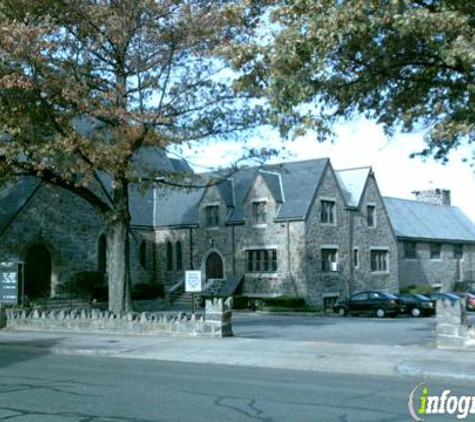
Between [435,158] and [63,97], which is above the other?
[63,97]

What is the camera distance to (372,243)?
4606 centimetres

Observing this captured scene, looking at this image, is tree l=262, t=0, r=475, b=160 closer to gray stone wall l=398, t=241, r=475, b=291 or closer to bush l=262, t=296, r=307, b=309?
bush l=262, t=296, r=307, b=309

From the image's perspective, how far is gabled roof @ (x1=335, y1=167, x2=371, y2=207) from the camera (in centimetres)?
4511

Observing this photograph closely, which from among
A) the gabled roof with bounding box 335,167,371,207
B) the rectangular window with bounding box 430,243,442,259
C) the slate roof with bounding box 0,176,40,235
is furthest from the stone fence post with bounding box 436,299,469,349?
the rectangular window with bounding box 430,243,442,259

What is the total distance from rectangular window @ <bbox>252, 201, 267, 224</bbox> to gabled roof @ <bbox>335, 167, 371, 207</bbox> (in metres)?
6.23

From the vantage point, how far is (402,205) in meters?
55.7

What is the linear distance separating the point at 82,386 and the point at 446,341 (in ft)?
29.8

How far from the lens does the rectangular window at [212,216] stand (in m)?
43.7

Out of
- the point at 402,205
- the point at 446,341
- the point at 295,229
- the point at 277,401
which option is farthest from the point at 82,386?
the point at 402,205

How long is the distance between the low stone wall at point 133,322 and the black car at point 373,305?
1716 centimetres

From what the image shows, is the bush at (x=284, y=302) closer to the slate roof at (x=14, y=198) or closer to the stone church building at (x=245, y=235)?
the stone church building at (x=245, y=235)

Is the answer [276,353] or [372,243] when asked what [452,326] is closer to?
[276,353]

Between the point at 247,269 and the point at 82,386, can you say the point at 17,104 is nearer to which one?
the point at 82,386

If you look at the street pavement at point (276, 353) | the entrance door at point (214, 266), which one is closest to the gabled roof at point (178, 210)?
the entrance door at point (214, 266)
